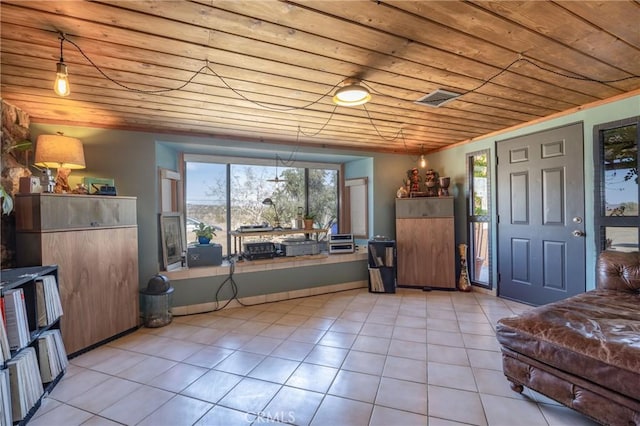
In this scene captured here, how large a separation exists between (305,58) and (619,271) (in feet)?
9.85

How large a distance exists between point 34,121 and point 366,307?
402 cm

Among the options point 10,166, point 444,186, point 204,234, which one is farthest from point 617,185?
point 10,166

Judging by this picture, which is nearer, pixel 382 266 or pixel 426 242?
pixel 382 266

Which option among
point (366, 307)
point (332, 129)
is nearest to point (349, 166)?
point (332, 129)

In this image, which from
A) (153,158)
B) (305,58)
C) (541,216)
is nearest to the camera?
(305,58)

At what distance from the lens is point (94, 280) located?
2607mm

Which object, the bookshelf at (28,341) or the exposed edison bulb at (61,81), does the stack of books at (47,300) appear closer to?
the bookshelf at (28,341)

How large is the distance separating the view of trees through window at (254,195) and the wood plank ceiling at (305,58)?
1079 mm

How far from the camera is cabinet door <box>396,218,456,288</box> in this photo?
14.2 ft

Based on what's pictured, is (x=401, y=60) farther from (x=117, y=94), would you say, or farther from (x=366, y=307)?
(x=366, y=307)

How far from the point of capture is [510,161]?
12.4 ft

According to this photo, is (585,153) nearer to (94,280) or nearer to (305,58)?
(305,58)

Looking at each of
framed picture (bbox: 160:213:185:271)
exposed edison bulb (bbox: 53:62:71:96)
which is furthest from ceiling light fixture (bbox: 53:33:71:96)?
framed picture (bbox: 160:213:185:271)

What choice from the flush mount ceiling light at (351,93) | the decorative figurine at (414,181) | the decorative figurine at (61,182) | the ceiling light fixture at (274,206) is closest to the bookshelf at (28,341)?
the decorative figurine at (61,182)
